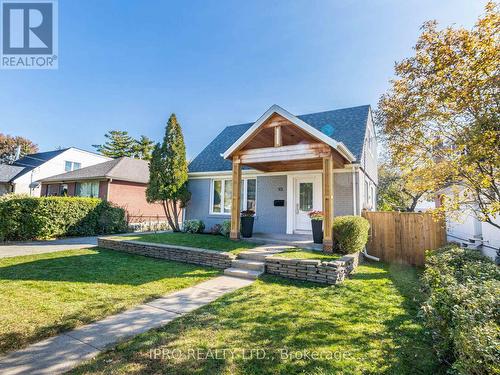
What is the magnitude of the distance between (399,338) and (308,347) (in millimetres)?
1419

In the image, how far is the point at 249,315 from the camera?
408 centimetres

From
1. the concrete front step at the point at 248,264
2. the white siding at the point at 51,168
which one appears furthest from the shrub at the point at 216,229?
the white siding at the point at 51,168

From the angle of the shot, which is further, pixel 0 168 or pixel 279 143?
pixel 0 168

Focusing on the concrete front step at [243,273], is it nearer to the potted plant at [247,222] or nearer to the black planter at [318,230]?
the black planter at [318,230]

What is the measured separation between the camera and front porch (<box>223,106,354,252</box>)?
7598mm

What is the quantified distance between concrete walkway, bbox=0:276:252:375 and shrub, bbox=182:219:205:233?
284 inches

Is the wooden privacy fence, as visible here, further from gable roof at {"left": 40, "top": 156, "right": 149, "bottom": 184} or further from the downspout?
gable roof at {"left": 40, "top": 156, "right": 149, "bottom": 184}

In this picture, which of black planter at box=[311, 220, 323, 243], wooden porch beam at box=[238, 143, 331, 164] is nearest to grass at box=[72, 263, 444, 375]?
black planter at box=[311, 220, 323, 243]

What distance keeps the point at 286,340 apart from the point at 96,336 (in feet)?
8.65

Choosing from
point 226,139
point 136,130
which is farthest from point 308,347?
point 136,130

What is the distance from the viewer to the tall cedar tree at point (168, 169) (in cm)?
1215

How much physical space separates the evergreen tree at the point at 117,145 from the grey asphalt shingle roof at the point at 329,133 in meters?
31.6

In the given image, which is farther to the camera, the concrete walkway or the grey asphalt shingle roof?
the grey asphalt shingle roof

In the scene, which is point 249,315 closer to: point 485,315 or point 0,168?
point 485,315
